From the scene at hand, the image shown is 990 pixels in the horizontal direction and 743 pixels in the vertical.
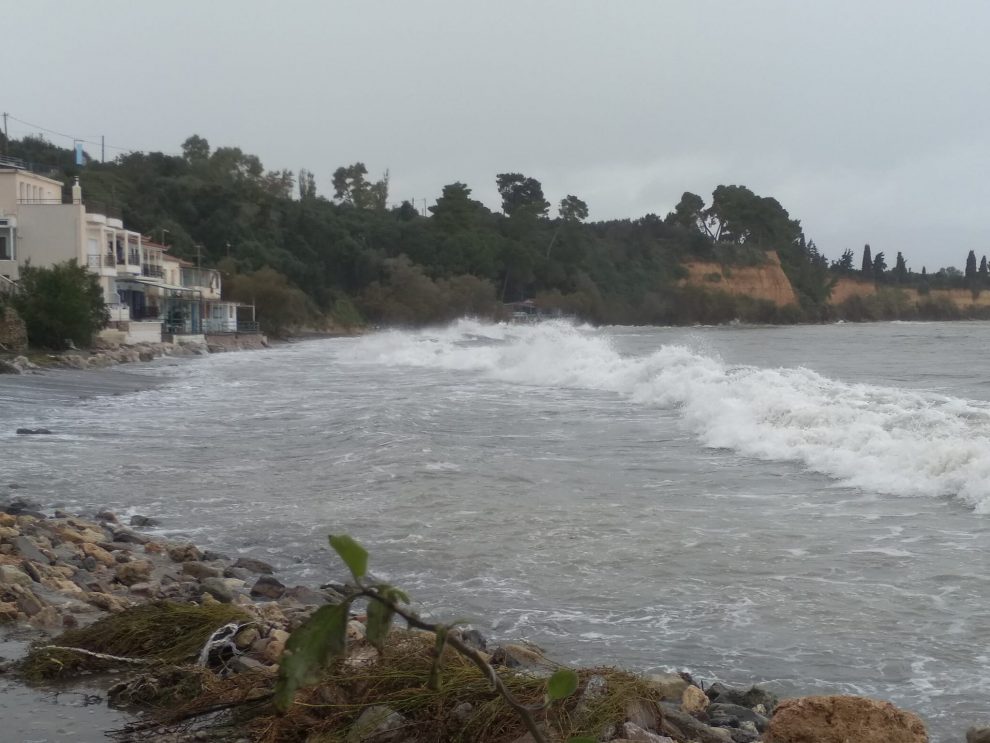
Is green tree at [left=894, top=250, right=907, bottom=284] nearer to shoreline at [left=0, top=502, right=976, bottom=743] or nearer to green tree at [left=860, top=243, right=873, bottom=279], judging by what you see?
green tree at [left=860, top=243, right=873, bottom=279]

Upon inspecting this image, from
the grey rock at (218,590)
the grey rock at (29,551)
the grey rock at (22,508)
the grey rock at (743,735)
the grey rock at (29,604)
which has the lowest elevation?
the grey rock at (22,508)

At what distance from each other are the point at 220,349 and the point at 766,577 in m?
55.0

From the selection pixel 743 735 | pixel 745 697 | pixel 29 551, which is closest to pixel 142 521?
pixel 29 551

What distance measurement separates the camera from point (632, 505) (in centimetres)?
1229

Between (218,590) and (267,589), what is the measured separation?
1.85ft

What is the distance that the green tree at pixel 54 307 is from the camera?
40.8 m

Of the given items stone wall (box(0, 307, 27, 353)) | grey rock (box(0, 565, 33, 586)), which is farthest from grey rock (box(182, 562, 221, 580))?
stone wall (box(0, 307, 27, 353))

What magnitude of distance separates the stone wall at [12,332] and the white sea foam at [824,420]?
61.3ft

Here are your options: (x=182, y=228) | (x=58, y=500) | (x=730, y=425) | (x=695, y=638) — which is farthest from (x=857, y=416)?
(x=182, y=228)

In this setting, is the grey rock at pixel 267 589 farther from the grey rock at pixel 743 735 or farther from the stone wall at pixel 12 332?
the stone wall at pixel 12 332

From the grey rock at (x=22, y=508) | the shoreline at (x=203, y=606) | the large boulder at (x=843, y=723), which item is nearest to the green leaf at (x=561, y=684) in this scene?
the shoreline at (x=203, y=606)

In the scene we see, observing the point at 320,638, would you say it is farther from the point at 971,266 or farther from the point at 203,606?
the point at 971,266

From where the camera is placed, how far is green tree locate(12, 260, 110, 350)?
40.8 m

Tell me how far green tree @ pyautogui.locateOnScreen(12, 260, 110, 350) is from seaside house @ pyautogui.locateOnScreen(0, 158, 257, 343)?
10.9ft
